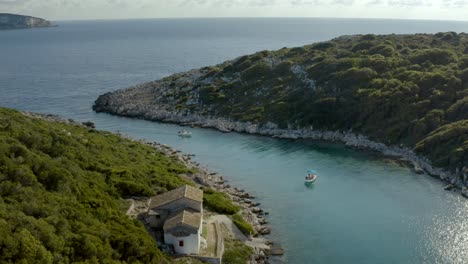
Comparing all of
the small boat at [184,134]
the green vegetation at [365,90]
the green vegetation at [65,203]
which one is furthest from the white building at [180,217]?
the small boat at [184,134]

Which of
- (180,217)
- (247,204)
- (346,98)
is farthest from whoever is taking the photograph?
(346,98)

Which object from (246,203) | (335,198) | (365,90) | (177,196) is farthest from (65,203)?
(365,90)

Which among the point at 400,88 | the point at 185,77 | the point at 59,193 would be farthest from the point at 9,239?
the point at 185,77

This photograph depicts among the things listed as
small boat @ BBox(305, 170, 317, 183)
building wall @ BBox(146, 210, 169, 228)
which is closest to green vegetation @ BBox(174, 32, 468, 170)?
small boat @ BBox(305, 170, 317, 183)

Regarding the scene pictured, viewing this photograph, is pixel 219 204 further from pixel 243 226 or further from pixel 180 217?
pixel 180 217

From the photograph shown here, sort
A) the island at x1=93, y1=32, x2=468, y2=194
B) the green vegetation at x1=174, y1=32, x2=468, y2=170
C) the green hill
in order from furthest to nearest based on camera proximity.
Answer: the green hill → the green vegetation at x1=174, y1=32, x2=468, y2=170 → the island at x1=93, y1=32, x2=468, y2=194

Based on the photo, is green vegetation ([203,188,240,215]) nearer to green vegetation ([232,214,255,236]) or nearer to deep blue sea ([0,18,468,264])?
green vegetation ([232,214,255,236])

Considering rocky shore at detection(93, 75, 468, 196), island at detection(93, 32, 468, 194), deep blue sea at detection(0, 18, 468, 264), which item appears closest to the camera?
deep blue sea at detection(0, 18, 468, 264)
